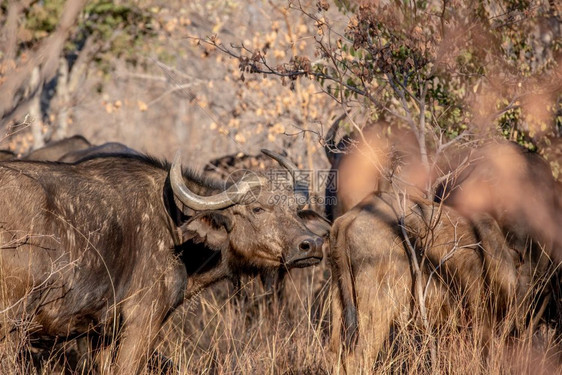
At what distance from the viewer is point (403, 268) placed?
5.33m

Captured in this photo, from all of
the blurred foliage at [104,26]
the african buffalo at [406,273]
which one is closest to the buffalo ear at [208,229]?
the african buffalo at [406,273]

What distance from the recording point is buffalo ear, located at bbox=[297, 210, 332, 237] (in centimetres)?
570

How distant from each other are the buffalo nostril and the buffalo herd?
2 cm

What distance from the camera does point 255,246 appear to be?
552 cm

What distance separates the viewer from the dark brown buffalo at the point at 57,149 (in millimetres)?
10094

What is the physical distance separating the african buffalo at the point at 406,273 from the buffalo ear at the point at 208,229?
2.56 ft

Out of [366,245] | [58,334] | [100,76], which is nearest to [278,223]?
[366,245]

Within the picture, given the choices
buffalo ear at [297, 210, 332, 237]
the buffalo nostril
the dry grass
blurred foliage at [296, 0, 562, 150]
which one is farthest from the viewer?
buffalo ear at [297, 210, 332, 237]

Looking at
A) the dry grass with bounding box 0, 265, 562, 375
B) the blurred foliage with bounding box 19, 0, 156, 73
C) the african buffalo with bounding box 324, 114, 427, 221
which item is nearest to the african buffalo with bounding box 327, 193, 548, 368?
the dry grass with bounding box 0, 265, 562, 375

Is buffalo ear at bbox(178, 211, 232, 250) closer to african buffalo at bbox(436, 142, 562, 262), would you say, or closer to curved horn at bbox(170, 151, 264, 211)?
curved horn at bbox(170, 151, 264, 211)

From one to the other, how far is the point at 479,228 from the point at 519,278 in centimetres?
53

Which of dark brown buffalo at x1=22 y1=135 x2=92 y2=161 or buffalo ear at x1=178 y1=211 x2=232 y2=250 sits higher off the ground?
buffalo ear at x1=178 y1=211 x2=232 y2=250

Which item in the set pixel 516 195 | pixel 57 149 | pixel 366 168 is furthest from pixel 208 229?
pixel 57 149

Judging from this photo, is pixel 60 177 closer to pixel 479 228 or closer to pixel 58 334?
pixel 58 334
